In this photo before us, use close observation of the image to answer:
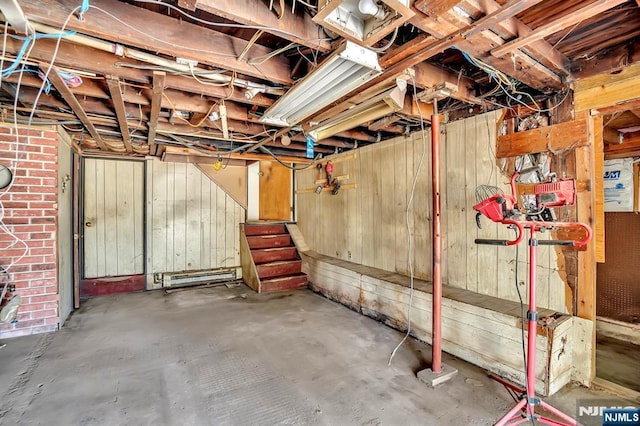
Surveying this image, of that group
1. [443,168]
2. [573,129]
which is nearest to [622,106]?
[573,129]

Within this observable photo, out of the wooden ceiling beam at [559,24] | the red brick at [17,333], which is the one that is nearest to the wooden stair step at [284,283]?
the red brick at [17,333]

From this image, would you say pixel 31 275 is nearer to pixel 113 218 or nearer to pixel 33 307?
pixel 33 307

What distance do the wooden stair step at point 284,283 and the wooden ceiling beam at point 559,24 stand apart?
3.84 meters

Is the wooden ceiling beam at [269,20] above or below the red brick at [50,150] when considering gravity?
above

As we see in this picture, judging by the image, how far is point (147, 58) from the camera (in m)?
1.72

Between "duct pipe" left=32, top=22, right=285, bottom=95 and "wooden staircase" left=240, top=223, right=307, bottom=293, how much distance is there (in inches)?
120

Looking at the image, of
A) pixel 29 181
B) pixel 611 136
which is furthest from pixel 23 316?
pixel 611 136

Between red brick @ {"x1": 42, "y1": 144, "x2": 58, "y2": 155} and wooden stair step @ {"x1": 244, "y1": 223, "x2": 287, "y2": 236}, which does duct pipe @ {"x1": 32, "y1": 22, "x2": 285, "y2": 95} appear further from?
wooden stair step @ {"x1": 244, "y1": 223, "x2": 287, "y2": 236}

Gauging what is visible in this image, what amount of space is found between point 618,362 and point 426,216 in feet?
6.26

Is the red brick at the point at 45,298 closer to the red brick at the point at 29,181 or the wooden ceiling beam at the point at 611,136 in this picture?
the red brick at the point at 29,181

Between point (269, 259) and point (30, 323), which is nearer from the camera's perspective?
point (30, 323)

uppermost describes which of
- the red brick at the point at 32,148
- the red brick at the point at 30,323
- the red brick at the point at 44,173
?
the red brick at the point at 32,148

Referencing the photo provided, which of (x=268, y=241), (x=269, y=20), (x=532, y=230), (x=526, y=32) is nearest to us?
(x=269, y=20)

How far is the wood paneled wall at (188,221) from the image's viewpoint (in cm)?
479
